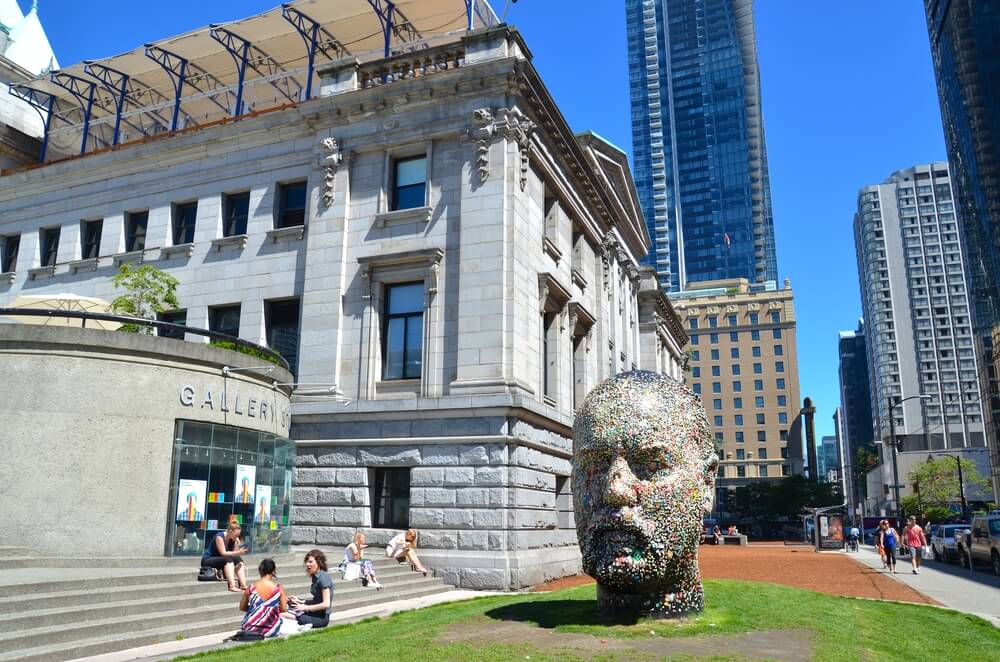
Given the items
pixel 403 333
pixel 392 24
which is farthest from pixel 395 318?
pixel 392 24

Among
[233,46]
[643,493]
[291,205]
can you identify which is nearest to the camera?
[643,493]

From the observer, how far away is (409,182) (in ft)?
85.1

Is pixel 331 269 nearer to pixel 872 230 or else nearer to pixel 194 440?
pixel 194 440

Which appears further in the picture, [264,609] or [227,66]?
[227,66]

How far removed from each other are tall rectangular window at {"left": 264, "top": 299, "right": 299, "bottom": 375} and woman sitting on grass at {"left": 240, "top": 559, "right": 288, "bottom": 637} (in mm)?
14452

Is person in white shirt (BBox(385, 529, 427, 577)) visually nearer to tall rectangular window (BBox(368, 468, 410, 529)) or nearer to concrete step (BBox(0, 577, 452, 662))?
tall rectangular window (BBox(368, 468, 410, 529))

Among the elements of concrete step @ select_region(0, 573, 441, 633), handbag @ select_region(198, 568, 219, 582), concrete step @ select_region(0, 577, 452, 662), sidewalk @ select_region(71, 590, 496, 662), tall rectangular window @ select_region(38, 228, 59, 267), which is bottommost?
sidewalk @ select_region(71, 590, 496, 662)

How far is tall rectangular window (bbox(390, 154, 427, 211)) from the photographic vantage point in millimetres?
25656

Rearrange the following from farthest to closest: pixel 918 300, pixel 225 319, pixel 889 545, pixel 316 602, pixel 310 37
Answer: pixel 918 300, pixel 310 37, pixel 889 545, pixel 225 319, pixel 316 602

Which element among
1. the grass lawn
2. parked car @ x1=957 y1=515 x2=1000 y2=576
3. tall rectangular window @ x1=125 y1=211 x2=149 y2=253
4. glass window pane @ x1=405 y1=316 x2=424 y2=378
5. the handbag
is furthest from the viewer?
tall rectangular window @ x1=125 y1=211 x2=149 y2=253

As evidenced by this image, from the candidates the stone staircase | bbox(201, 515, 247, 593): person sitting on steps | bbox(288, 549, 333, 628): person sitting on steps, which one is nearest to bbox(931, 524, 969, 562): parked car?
the stone staircase

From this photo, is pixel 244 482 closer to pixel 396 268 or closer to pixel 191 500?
pixel 191 500

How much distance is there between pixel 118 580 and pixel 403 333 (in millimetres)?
12687

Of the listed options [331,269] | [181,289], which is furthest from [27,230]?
[331,269]
